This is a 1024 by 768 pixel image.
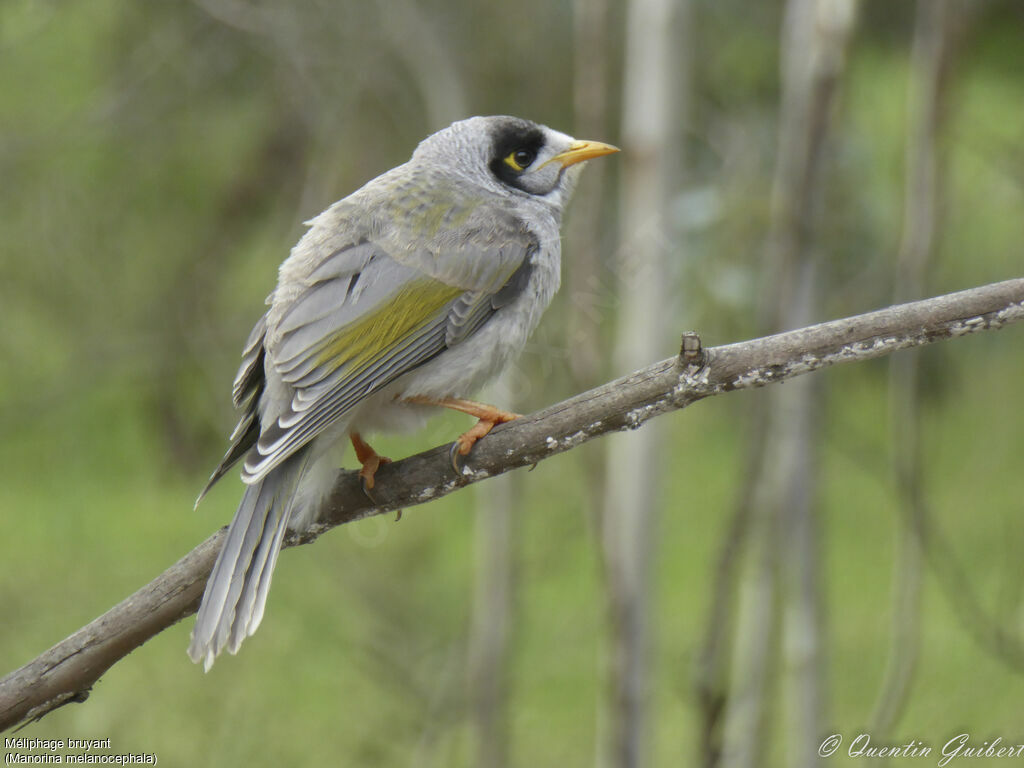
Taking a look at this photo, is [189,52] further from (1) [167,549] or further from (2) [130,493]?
(2) [130,493]

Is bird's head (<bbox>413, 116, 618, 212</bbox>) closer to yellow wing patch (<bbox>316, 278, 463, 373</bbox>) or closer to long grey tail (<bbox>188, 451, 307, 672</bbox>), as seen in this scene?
yellow wing patch (<bbox>316, 278, 463, 373</bbox>)

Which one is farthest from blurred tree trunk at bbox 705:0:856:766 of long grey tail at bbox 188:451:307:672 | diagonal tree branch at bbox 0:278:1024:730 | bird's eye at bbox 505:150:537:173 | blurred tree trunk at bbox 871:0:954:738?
long grey tail at bbox 188:451:307:672

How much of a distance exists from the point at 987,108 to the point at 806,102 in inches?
245

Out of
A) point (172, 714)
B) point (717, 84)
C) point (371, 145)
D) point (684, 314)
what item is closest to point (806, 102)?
point (684, 314)

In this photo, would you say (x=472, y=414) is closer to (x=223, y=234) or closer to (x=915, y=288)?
(x=915, y=288)

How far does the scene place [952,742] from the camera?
4.25 meters

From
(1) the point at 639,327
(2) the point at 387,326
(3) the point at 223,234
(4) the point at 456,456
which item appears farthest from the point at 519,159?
(3) the point at 223,234

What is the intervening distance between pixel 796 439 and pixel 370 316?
1.58 meters

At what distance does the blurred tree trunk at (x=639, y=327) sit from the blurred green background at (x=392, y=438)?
688 mm

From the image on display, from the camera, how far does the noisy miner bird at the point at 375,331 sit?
2.89m

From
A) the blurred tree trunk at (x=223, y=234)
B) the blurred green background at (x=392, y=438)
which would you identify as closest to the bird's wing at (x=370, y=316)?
the blurred green background at (x=392, y=438)

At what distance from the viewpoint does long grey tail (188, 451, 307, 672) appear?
2.60 m

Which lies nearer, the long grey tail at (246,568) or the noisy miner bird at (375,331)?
the long grey tail at (246,568)

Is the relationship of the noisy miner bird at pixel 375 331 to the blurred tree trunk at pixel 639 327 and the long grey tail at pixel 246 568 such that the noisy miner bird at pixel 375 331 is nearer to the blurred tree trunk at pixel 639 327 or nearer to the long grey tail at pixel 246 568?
the long grey tail at pixel 246 568
